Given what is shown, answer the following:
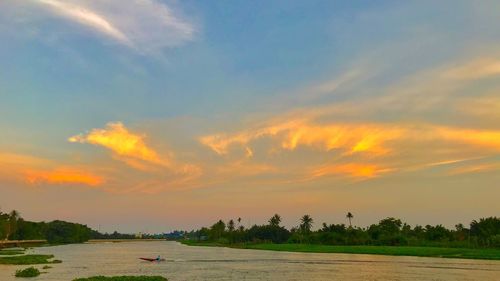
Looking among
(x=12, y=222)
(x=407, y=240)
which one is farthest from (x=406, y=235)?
(x=12, y=222)

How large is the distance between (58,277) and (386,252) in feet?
278

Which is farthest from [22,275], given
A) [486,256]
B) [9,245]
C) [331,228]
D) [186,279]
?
[331,228]

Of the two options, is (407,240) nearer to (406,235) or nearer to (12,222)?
(406,235)

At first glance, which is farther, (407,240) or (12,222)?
(12,222)

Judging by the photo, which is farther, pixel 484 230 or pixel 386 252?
pixel 484 230

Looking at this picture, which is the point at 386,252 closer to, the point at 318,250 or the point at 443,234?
the point at 318,250

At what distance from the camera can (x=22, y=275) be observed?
54812 millimetres

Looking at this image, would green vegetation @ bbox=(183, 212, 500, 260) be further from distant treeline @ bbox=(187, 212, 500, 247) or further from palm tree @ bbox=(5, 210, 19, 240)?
palm tree @ bbox=(5, 210, 19, 240)

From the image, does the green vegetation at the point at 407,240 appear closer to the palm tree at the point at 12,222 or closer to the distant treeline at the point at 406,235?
the distant treeline at the point at 406,235

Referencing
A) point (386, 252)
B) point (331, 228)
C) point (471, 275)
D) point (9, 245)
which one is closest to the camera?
point (471, 275)

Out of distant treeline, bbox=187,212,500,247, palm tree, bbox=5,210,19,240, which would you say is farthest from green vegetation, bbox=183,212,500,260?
palm tree, bbox=5,210,19,240

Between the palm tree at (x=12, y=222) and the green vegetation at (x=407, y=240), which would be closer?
the green vegetation at (x=407, y=240)

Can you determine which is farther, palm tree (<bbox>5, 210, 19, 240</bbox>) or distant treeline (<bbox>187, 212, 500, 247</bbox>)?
palm tree (<bbox>5, 210, 19, 240</bbox>)

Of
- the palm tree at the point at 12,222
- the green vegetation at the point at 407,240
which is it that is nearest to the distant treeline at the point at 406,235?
the green vegetation at the point at 407,240
